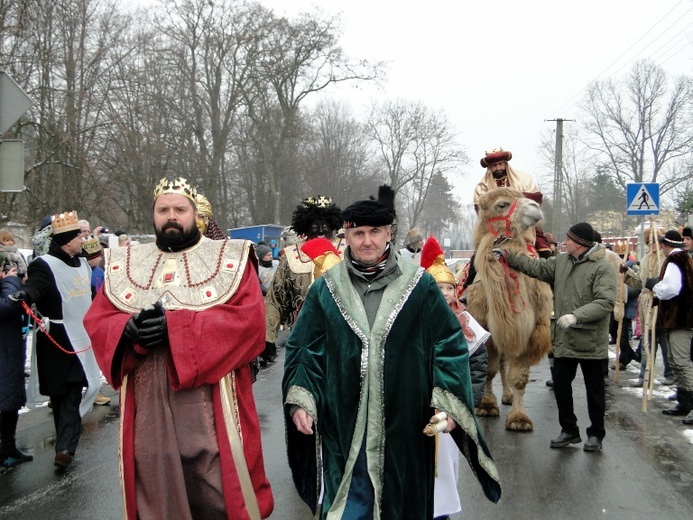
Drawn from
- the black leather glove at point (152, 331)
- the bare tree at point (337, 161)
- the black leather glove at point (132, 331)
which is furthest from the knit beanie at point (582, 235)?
the bare tree at point (337, 161)

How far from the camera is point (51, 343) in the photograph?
19.9ft

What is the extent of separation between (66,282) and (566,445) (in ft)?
15.3

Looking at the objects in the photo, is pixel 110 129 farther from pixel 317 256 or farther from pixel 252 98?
pixel 317 256

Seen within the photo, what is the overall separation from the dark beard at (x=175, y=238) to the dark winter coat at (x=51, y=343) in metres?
2.57

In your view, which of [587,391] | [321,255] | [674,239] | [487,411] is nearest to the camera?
[321,255]

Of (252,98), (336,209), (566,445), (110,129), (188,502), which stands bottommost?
(566,445)

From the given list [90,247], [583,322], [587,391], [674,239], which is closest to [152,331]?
[583,322]

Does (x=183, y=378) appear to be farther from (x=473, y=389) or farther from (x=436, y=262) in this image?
(x=436, y=262)

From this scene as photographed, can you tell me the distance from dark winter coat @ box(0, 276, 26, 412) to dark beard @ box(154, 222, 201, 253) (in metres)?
2.60

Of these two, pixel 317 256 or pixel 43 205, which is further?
pixel 43 205

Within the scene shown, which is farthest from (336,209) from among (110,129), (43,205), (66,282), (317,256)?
(110,129)

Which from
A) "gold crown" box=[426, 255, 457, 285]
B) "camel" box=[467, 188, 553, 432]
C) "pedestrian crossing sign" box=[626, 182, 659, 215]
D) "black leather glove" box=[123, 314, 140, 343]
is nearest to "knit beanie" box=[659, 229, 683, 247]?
"camel" box=[467, 188, 553, 432]

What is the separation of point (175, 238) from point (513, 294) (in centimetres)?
414

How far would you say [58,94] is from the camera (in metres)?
18.9
